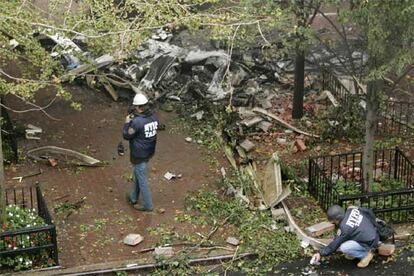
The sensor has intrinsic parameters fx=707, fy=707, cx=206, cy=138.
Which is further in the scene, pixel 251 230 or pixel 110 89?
pixel 110 89

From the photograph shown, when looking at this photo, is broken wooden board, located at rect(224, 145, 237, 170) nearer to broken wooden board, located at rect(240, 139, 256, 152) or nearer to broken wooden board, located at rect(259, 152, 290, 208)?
broken wooden board, located at rect(240, 139, 256, 152)

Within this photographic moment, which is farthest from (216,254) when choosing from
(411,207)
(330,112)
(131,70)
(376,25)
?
(131,70)

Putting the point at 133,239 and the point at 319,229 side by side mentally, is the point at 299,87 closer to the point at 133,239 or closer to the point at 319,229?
the point at 319,229

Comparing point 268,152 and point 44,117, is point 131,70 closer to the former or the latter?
point 44,117

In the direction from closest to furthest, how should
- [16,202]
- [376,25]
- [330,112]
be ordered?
1. [376,25]
2. [16,202]
3. [330,112]

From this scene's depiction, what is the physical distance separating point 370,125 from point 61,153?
5632mm

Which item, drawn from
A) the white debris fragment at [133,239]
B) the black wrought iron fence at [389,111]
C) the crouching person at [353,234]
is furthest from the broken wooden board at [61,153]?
the black wrought iron fence at [389,111]

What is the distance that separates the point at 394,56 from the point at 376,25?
0.62 m

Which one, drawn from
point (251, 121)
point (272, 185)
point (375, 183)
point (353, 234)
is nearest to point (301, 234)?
point (353, 234)

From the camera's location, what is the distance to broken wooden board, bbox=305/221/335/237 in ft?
32.6

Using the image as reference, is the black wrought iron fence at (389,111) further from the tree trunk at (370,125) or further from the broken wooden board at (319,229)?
the broken wooden board at (319,229)

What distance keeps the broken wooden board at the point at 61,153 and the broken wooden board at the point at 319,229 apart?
4.39m

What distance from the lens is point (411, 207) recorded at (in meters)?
10.3

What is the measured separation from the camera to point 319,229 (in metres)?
9.98
